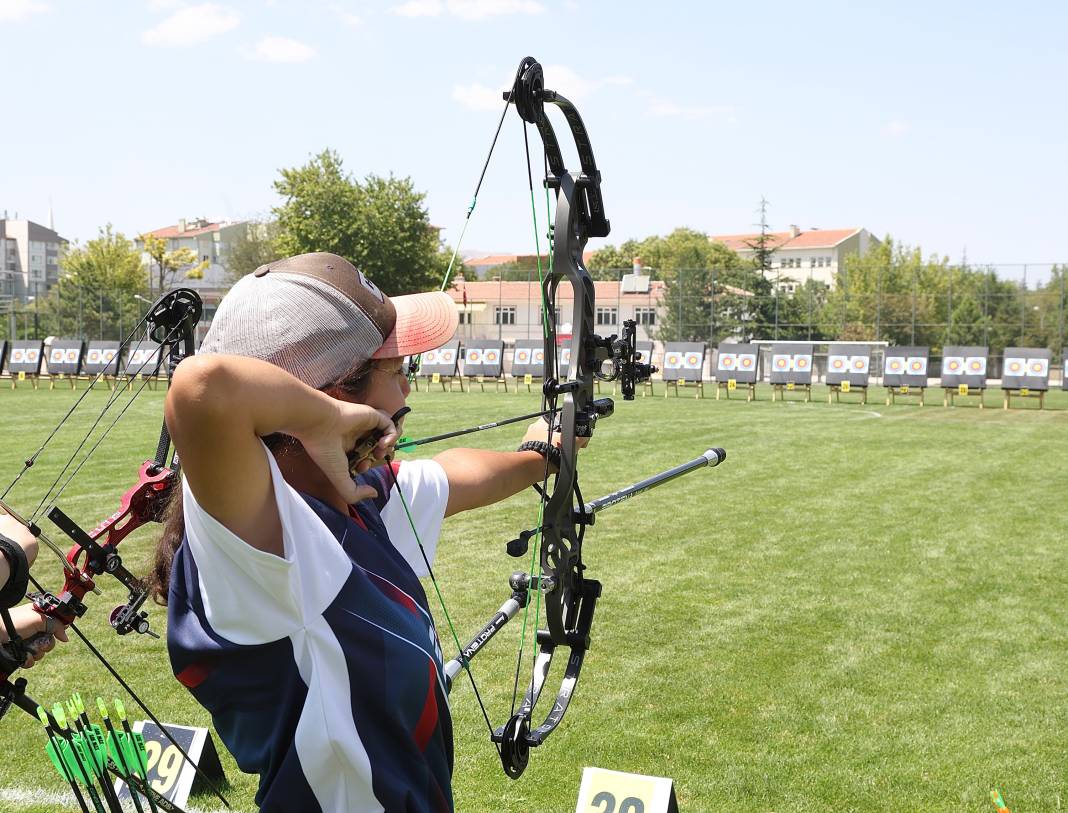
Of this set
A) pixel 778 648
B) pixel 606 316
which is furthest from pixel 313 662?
pixel 606 316

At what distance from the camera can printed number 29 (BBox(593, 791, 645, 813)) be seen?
8.85ft

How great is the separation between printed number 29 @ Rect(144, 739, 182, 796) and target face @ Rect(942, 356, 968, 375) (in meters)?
19.9

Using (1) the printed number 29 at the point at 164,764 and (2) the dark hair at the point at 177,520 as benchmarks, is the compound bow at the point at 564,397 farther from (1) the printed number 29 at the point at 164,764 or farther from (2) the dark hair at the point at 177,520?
(1) the printed number 29 at the point at 164,764

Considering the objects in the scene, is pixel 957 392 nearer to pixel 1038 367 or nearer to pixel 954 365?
pixel 954 365

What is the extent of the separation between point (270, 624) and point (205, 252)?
3280 inches

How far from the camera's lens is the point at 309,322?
1.27 m

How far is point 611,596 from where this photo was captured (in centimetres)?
531

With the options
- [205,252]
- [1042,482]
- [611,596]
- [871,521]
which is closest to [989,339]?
[1042,482]

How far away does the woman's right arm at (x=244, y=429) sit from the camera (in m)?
1.07

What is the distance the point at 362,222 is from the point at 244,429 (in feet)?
142

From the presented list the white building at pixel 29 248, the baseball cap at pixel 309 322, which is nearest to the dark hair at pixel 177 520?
the baseball cap at pixel 309 322

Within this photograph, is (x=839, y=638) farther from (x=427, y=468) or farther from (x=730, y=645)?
(x=427, y=468)

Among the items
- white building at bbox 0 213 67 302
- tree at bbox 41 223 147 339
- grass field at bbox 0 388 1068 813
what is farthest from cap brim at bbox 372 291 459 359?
white building at bbox 0 213 67 302

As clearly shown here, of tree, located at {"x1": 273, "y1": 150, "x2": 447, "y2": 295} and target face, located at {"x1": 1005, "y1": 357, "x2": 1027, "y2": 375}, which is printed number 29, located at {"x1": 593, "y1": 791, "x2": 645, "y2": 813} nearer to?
target face, located at {"x1": 1005, "y1": 357, "x2": 1027, "y2": 375}
